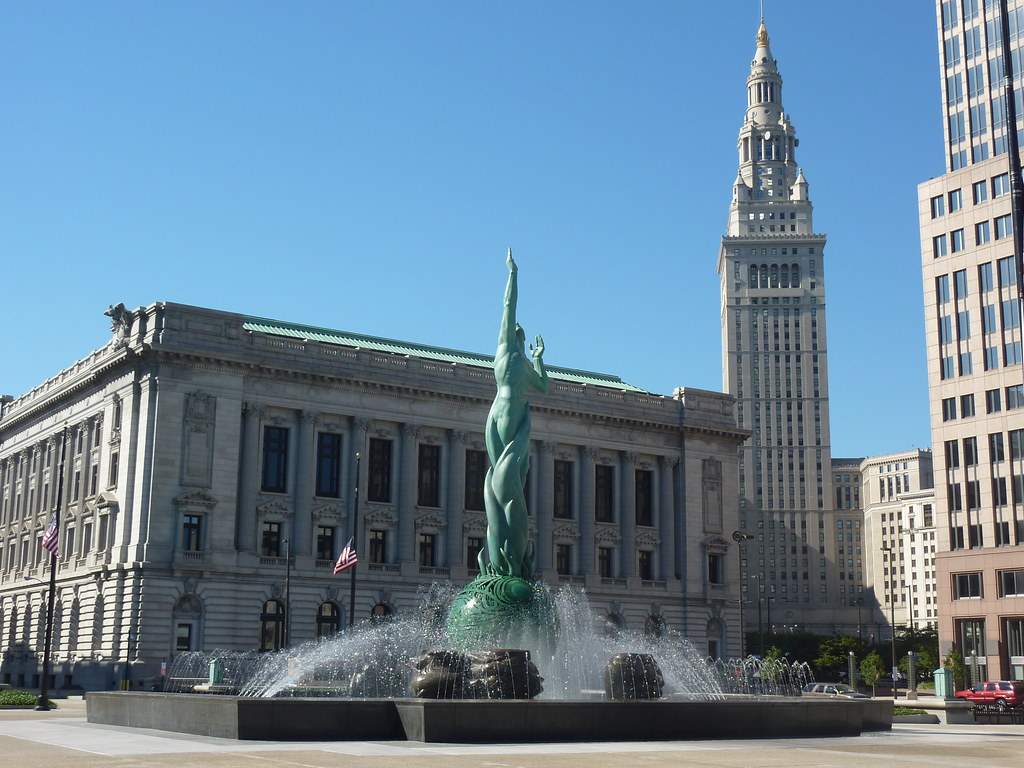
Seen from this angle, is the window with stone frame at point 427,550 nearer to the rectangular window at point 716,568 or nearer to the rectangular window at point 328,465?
the rectangular window at point 328,465

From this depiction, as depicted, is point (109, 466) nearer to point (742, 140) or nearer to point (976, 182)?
point (976, 182)

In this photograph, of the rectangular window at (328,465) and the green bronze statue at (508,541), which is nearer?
the green bronze statue at (508,541)

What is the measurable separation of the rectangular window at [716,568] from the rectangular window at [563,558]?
11.3m

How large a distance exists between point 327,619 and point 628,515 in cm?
2261

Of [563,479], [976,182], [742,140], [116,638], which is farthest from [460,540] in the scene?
[742,140]

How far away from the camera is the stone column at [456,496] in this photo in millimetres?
75312

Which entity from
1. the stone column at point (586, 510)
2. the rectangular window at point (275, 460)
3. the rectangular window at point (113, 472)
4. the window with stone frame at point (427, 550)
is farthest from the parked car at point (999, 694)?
the rectangular window at point (113, 472)

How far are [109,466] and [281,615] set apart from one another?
13048mm

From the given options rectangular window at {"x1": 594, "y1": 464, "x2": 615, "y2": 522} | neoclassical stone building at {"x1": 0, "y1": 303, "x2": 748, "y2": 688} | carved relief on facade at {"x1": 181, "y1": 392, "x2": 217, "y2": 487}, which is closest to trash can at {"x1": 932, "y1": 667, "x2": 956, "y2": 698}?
neoclassical stone building at {"x1": 0, "y1": 303, "x2": 748, "y2": 688}

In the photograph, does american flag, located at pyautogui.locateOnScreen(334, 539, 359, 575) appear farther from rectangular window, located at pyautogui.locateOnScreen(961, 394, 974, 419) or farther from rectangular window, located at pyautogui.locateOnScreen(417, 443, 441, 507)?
rectangular window, located at pyautogui.locateOnScreen(961, 394, 974, 419)

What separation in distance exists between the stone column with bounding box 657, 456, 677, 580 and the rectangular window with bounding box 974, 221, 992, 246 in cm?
2483

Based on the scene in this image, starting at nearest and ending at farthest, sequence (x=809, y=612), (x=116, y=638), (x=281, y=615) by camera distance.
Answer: (x=116, y=638)
(x=281, y=615)
(x=809, y=612)

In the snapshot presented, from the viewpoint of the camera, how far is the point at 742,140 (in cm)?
18438

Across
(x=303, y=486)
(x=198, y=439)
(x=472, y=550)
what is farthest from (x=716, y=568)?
(x=198, y=439)
